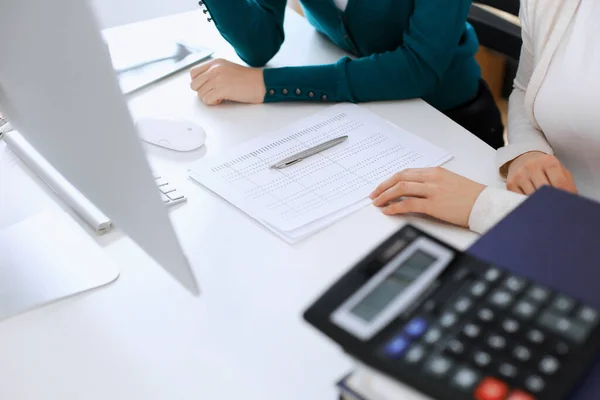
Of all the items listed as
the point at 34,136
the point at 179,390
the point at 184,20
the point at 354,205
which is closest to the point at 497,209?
the point at 354,205

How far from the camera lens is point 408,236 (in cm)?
56

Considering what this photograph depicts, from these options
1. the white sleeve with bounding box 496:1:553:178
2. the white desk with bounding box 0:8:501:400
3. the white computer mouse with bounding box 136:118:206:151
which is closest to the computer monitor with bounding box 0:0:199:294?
the white desk with bounding box 0:8:501:400

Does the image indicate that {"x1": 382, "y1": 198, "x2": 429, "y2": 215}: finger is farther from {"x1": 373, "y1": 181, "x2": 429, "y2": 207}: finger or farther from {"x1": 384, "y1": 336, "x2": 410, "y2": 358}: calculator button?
{"x1": 384, "y1": 336, "x2": 410, "y2": 358}: calculator button

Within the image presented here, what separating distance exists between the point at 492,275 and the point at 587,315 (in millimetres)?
74

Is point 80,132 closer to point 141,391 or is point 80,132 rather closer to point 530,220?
point 141,391

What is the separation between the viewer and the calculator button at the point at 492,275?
0.52m

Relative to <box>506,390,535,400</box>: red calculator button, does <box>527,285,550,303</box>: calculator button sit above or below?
above

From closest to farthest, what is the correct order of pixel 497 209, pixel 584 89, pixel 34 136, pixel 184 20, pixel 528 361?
pixel 528 361 < pixel 34 136 < pixel 497 209 < pixel 584 89 < pixel 184 20

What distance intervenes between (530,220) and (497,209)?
0.24 metres

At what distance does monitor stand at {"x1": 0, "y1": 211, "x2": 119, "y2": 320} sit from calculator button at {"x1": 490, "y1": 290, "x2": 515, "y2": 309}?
469mm

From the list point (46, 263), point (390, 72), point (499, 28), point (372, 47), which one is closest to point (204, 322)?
point (46, 263)

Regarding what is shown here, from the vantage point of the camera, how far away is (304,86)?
113 cm

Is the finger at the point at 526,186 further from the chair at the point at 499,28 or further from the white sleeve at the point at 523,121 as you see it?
the chair at the point at 499,28

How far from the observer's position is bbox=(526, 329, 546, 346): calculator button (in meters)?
0.47
